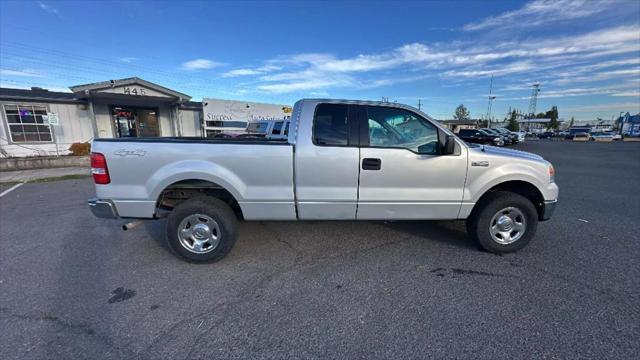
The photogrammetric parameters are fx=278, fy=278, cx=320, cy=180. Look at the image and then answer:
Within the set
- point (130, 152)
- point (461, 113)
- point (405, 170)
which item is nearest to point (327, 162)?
point (405, 170)

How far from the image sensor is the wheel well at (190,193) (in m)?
3.42

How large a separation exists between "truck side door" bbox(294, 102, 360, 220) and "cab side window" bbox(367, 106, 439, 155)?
260 mm

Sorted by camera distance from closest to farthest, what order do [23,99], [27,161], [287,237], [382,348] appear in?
[382,348] → [287,237] → [27,161] → [23,99]

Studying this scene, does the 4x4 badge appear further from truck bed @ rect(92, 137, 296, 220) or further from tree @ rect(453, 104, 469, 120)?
tree @ rect(453, 104, 469, 120)

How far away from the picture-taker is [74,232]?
450 centimetres

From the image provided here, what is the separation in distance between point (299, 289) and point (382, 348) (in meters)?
1.06

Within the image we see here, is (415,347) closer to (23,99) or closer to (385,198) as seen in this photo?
(385,198)

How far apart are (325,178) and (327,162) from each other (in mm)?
202

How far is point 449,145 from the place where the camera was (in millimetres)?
3350

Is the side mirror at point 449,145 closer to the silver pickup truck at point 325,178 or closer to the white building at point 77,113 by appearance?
the silver pickup truck at point 325,178

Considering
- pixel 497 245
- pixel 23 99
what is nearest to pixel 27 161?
pixel 23 99

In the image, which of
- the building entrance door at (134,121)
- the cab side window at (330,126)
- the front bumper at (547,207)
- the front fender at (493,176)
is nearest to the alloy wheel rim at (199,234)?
the cab side window at (330,126)

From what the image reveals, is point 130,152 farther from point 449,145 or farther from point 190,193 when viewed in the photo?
point 449,145

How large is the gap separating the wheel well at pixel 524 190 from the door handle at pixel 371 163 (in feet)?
4.96
